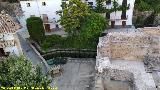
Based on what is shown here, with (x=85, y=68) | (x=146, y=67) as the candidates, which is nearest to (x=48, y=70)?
(x=85, y=68)

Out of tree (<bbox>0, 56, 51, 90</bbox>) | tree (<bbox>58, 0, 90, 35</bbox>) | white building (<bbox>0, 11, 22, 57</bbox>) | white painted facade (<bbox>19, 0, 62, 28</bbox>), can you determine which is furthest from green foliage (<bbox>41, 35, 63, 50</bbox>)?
tree (<bbox>0, 56, 51, 90</bbox>)

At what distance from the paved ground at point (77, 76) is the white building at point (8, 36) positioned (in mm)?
6453

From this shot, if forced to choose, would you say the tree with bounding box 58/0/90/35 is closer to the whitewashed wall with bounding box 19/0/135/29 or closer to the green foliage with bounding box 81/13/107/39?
the green foliage with bounding box 81/13/107/39

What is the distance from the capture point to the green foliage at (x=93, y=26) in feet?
129

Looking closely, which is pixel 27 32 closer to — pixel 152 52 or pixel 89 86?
pixel 89 86

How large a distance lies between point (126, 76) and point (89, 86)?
551cm

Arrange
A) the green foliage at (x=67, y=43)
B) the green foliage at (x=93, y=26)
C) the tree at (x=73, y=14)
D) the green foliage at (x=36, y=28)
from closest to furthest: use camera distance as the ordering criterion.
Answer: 1. the green foliage at (x=93, y=26)
2. the tree at (x=73, y=14)
3. the green foliage at (x=36, y=28)
4. the green foliage at (x=67, y=43)

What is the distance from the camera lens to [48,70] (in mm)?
37844

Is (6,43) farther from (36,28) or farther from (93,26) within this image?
(93,26)

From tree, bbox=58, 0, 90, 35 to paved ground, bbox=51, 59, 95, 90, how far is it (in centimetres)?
462

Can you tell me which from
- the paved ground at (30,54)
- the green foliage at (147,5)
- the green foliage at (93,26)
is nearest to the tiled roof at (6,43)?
the paved ground at (30,54)

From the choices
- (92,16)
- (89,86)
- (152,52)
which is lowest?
(89,86)

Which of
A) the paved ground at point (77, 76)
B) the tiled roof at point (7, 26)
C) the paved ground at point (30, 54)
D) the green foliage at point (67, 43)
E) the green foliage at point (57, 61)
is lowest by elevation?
the paved ground at point (77, 76)

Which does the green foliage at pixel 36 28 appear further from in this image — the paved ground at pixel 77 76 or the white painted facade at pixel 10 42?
the white painted facade at pixel 10 42
